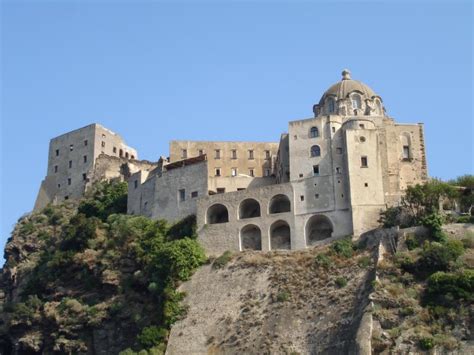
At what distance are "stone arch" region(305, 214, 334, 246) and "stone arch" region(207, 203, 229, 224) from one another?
6.91 metres

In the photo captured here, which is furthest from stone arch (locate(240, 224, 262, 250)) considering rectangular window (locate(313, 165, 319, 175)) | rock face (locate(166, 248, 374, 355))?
rectangular window (locate(313, 165, 319, 175))

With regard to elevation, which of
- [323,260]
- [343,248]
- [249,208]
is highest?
[249,208]

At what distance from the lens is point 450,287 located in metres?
46.7

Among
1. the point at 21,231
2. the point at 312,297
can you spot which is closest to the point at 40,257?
the point at 21,231

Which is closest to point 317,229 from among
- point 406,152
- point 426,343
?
point 406,152

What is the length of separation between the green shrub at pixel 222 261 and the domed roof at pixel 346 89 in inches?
665

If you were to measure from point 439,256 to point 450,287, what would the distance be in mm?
3033

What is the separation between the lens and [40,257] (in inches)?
2739

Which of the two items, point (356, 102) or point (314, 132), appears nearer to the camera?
point (314, 132)

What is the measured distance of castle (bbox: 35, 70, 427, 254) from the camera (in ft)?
190

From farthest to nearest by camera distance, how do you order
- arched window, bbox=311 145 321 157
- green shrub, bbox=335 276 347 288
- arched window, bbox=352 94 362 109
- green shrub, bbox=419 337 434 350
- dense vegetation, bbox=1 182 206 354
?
arched window, bbox=352 94 362 109 < arched window, bbox=311 145 321 157 < dense vegetation, bbox=1 182 206 354 < green shrub, bbox=335 276 347 288 < green shrub, bbox=419 337 434 350

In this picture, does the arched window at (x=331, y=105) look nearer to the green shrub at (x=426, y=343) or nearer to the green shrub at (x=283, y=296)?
the green shrub at (x=283, y=296)

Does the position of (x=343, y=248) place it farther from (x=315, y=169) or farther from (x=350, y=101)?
(x=350, y=101)

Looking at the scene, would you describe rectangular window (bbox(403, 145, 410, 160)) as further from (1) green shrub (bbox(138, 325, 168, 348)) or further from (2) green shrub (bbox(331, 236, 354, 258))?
(1) green shrub (bbox(138, 325, 168, 348))
